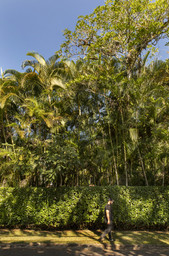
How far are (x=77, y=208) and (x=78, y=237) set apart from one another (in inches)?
43.6

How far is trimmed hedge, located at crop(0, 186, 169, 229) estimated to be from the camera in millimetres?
6949

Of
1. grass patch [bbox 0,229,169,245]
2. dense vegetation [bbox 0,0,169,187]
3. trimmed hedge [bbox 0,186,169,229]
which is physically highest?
dense vegetation [bbox 0,0,169,187]

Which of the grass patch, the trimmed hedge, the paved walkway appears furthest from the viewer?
the trimmed hedge

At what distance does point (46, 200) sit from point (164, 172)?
612 cm

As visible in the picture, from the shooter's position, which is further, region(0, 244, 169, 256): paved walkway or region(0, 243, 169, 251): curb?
region(0, 243, 169, 251): curb

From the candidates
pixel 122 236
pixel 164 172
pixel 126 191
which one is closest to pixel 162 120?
pixel 164 172

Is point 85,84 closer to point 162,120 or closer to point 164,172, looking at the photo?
point 162,120

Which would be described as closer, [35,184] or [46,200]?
[46,200]

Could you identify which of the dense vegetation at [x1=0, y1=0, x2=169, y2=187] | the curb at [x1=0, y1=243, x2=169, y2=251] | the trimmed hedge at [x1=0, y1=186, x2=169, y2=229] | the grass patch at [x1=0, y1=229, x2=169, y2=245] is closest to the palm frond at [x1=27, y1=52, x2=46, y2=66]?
the dense vegetation at [x1=0, y1=0, x2=169, y2=187]

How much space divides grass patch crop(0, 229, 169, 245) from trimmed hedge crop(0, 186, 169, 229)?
0.36 meters

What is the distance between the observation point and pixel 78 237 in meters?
6.12

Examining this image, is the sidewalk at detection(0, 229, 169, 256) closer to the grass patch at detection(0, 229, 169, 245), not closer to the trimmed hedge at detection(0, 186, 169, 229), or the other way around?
the grass patch at detection(0, 229, 169, 245)

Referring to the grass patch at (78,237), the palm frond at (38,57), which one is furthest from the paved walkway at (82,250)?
the palm frond at (38,57)

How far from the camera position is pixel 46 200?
7.14 m
